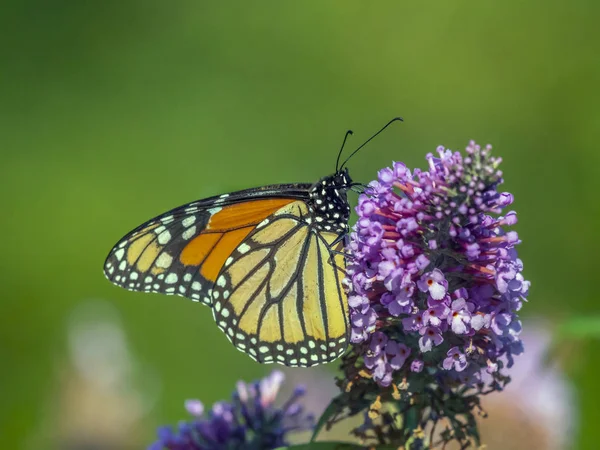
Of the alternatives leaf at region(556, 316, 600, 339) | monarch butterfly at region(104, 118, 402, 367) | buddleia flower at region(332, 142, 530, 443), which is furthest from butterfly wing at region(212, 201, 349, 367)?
leaf at region(556, 316, 600, 339)

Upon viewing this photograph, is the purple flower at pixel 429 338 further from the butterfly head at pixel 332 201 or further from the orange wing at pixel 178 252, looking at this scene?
the orange wing at pixel 178 252

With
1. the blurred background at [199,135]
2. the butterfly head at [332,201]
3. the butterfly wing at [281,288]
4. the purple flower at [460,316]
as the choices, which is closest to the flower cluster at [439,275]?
the purple flower at [460,316]

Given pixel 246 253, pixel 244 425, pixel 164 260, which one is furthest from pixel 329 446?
pixel 164 260

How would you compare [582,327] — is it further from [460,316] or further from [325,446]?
[325,446]

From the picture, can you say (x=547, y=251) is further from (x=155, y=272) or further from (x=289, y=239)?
(x=155, y=272)

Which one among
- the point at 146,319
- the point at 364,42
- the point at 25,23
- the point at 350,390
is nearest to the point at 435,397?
the point at 350,390

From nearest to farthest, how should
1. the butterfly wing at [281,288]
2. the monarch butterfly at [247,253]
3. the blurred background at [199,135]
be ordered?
1. the butterfly wing at [281,288]
2. the monarch butterfly at [247,253]
3. the blurred background at [199,135]
